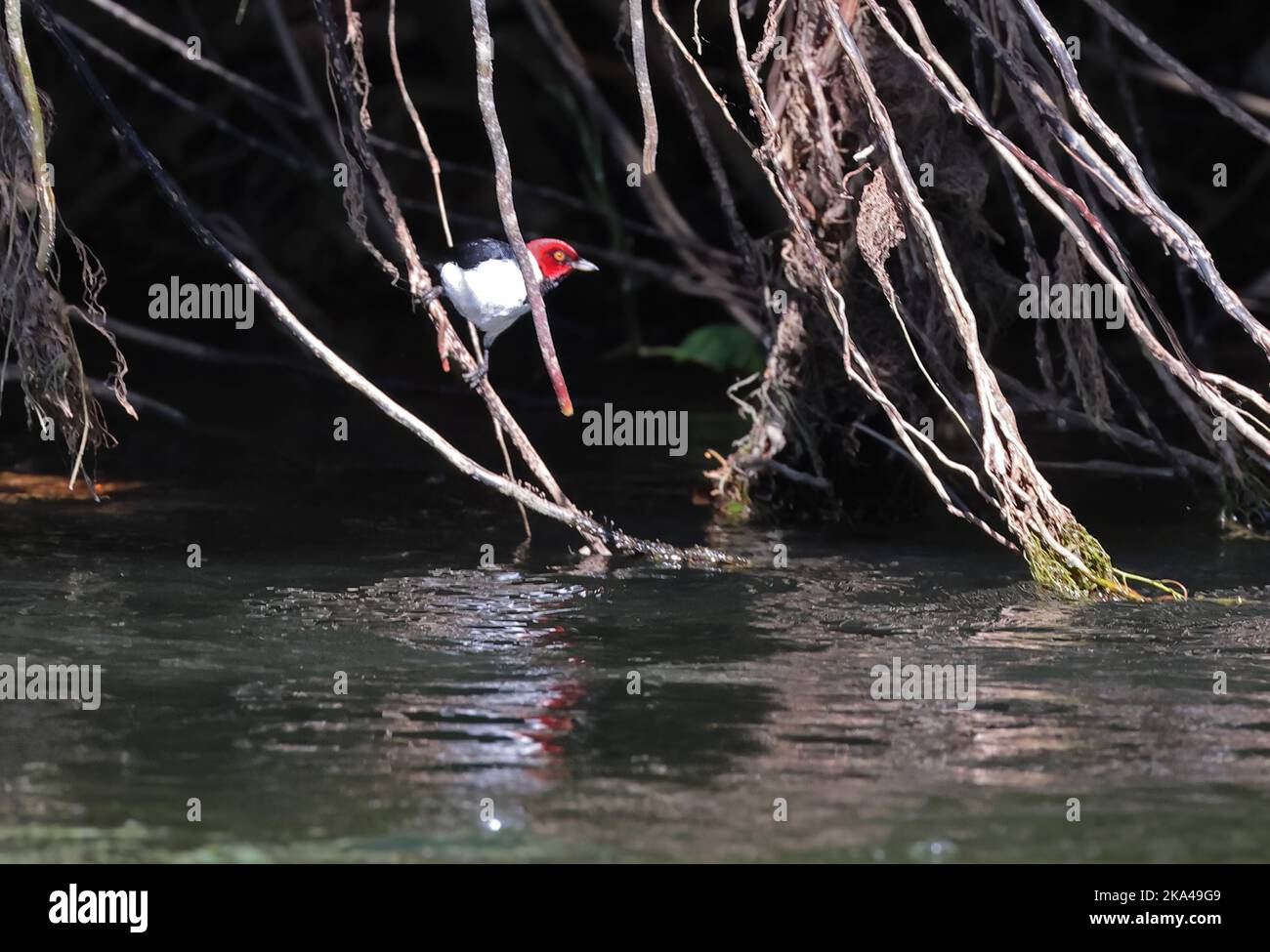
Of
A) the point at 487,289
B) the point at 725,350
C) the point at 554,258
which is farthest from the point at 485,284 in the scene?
the point at 725,350

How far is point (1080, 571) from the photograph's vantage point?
22.9ft

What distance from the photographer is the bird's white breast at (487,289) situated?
7293 mm

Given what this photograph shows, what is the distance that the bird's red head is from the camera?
774cm

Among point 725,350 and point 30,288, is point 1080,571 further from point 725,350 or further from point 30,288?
point 725,350

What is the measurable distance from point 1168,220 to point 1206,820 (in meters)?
2.81

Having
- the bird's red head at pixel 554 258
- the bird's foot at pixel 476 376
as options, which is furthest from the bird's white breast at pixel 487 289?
the bird's red head at pixel 554 258

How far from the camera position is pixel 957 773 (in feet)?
16.3

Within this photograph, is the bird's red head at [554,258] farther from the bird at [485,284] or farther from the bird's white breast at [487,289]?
the bird's white breast at [487,289]

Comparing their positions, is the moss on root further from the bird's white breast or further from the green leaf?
the green leaf

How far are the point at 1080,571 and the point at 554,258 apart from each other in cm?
241

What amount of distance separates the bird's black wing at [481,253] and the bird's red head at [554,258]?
306 millimetres

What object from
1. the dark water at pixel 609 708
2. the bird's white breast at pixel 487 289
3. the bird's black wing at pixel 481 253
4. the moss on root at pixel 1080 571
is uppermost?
the bird's black wing at pixel 481 253
